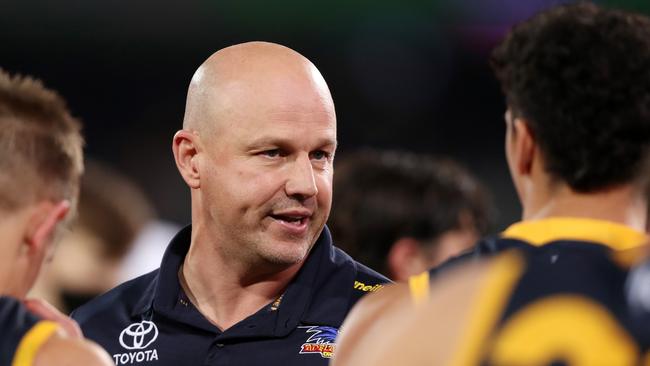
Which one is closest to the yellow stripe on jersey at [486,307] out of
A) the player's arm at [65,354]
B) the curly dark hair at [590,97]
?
the curly dark hair at [590,97]

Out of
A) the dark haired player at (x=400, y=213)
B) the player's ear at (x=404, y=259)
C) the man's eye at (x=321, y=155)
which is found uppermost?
the man's eye at (x=321, y=155)

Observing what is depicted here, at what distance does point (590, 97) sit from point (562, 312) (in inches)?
26.9

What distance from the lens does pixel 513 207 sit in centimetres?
1013

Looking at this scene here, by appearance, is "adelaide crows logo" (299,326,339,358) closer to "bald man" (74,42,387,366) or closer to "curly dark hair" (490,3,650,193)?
"bald man" (74,42,387,366)

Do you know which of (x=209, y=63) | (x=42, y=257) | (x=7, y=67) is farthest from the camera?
(x=7, y=67)

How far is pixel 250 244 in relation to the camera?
3189 mm

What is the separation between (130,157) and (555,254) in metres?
8.19

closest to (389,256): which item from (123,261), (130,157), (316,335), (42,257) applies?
(316,335)

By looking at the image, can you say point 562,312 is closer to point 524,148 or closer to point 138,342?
point 524,148

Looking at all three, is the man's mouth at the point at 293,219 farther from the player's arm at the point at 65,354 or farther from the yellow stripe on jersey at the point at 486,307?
the yellow stripe on jersey at the point at 486,307

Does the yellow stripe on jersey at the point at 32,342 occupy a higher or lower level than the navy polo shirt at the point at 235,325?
higher

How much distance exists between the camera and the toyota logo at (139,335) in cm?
316

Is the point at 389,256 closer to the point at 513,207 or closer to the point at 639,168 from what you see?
the point at 639,168

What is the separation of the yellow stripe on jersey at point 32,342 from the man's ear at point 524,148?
939 millimetres
